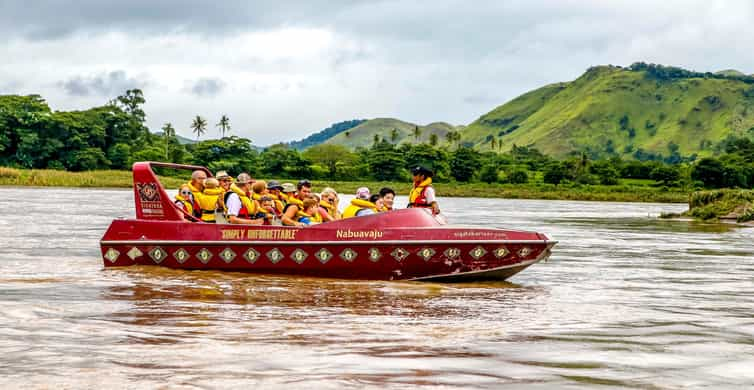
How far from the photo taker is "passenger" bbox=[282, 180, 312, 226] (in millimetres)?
14055

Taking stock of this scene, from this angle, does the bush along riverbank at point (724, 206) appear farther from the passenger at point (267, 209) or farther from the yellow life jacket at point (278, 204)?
the passenger at point (267, 209)

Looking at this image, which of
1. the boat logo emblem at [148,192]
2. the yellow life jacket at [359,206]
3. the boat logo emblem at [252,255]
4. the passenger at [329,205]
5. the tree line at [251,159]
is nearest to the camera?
the boat logo emblem at [252,255]

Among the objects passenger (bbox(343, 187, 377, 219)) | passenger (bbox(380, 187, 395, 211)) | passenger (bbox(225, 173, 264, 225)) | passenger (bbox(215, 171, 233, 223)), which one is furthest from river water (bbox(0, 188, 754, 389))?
passenger (bbox(380, 187, 395, 211))

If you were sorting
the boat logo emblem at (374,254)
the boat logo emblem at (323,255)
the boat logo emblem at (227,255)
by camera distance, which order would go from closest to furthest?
the boat logo emblem at (374,254) < the boat logo emblem at (323,255) < the boat logo emblem at (227,255)

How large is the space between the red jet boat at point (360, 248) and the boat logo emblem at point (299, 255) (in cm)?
1

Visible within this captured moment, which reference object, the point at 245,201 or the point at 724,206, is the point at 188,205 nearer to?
the point at 245,201

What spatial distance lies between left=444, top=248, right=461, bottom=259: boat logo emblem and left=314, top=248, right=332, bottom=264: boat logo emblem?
1.73 meters

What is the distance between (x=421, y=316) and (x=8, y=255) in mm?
10042

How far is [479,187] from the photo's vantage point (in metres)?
111

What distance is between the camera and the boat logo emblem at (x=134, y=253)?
14207mm

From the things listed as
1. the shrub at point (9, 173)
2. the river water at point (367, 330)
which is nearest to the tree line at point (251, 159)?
the shrub at point (9, 173)

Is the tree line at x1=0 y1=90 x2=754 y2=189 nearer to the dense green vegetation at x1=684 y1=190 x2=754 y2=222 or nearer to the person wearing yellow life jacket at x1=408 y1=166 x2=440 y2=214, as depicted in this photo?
the dense green vegetation at x1=684 y1=190 x2=754 y2=222

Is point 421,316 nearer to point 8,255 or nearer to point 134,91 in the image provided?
point 8,255

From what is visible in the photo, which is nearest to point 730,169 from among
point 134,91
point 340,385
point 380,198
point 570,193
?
point 570,193
